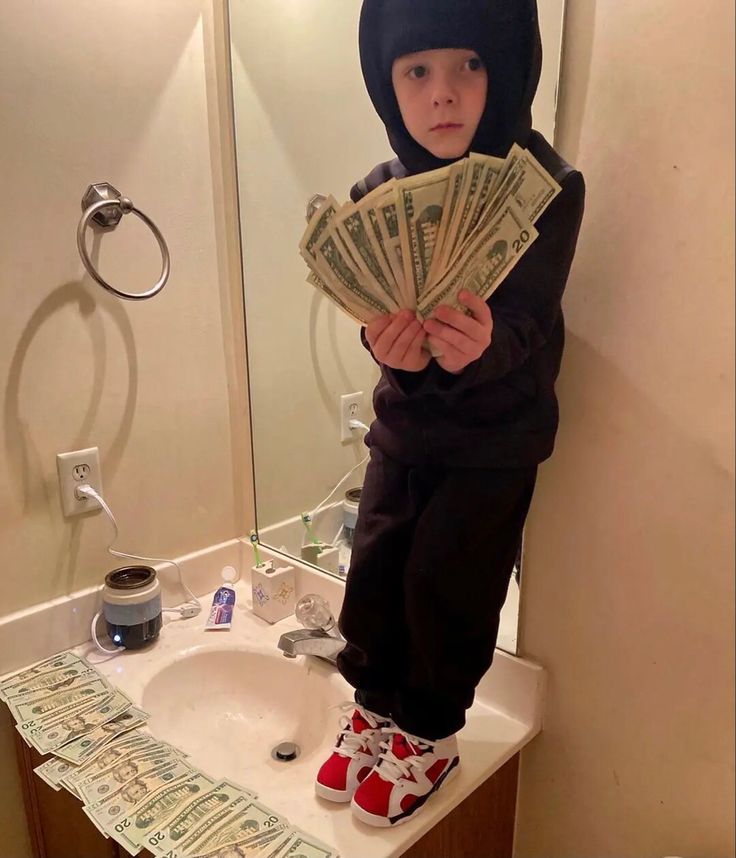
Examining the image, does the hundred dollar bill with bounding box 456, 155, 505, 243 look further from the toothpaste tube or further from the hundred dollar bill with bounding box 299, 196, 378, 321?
the toothpaste tube

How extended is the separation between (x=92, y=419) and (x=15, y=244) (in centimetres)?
29

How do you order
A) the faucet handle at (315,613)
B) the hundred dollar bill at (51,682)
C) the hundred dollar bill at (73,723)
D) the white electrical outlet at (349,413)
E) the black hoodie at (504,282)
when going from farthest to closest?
1. the white electrical outlet at (349,413)
2. the faucet handle at (315,613)
3. the hundred dollar bill at (51,682)
4. the hundred dollar bill at (73,723)
5. the black hoodie at (504,282)

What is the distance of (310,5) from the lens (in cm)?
Answer: 113

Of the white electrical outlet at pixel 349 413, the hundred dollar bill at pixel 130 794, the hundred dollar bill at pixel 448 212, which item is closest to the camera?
the hundred dollar bill at pixel 448 212

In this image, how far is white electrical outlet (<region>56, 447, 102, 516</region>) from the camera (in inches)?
40.8

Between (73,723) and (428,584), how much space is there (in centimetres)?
56

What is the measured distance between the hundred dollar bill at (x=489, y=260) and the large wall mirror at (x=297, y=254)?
553mm

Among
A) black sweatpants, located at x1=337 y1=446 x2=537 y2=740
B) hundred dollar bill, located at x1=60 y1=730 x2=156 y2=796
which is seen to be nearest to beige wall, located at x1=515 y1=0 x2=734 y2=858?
black sweatpants, located at x1=337 y1=446 x2=537 y2=740

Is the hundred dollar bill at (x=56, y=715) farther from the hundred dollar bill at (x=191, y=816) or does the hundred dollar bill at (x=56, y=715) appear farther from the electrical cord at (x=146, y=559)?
the hundred dollar bill at (x=191, y=816)

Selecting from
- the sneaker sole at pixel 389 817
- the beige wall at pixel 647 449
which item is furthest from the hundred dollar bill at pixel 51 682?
the beige wall at pixel 647 449

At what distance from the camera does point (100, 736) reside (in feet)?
2.91

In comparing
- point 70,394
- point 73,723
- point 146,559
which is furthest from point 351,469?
point 73,723

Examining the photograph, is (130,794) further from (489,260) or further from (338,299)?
(489,260)

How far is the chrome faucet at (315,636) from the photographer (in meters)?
1.03
